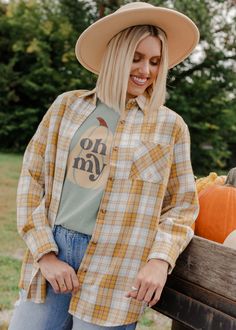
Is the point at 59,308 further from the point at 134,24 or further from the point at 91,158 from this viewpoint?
the point at 134,24

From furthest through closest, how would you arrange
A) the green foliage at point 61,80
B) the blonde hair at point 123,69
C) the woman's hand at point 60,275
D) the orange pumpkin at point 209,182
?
1. the green foliage at point 61,80
2. the orange pumpkin at point 209,182
3. the blonde hair at point 123,69
4. the woman's hand at point 60,275

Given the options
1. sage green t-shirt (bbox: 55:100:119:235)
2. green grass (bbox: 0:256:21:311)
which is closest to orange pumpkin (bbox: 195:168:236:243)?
sage green t-shirt (bbox: 55:100:119:235)

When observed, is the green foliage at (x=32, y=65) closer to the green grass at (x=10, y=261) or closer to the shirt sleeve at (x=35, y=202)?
the green grass at (x=10, y=261)

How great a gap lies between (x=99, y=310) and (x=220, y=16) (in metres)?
13.0

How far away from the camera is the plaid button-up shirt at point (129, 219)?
1.63m

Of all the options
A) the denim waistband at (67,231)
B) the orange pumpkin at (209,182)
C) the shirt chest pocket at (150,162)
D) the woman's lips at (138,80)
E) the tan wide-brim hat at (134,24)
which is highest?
the tan wide-brim hat at (134,24)

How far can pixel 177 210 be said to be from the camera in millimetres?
1651

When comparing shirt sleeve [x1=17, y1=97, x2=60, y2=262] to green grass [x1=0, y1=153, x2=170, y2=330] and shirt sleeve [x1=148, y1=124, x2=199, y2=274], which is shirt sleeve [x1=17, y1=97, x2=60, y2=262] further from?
green grass [x1=0, y1=153, x2=170, y2=330]

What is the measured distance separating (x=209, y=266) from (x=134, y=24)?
85 centimetres

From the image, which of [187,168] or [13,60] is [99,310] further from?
[13,60]

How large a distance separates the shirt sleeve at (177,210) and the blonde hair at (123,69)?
0.19 metres

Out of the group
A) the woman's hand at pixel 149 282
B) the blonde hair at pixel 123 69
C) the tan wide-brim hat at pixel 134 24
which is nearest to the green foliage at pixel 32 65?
the tan wide-brim hat at pixel 134 24

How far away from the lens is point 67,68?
55.8ft

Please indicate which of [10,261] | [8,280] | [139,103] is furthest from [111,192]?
[10,261]
